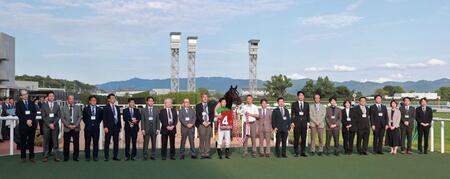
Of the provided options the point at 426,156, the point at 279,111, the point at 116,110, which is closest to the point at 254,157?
the point at 279,111

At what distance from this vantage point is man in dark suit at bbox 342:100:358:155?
1109 cm

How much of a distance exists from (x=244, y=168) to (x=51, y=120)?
4.01 metres

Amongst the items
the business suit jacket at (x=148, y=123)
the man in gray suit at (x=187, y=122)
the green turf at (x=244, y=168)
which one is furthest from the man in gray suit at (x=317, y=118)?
the business suit jacket at (x=148, y=123)

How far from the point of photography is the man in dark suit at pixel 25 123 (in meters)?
9.37

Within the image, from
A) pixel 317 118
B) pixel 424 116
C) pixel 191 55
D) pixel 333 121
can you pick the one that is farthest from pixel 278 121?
pixel 191 55

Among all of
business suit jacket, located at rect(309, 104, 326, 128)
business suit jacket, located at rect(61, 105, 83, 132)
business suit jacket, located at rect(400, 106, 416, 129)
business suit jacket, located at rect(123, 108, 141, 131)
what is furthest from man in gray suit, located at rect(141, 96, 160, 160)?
business suit jacket, located at rect(400, 106, 416, 129)

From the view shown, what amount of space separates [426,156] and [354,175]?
3.52m

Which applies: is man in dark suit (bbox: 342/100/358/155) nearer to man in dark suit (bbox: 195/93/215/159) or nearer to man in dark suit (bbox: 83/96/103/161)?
man in dark suit (bbox: 195/93/215/159)

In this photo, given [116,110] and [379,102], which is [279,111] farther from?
[116,110]

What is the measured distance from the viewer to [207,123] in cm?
1043

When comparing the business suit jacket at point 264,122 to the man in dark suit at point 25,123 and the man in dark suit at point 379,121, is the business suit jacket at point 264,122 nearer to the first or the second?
the man in dark suit at point 379,121

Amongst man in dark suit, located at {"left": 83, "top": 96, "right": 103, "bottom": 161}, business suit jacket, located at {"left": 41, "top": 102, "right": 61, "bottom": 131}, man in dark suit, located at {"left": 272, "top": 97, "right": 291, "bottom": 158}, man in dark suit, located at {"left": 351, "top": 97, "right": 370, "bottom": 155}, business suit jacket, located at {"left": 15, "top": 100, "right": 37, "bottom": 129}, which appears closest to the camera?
business suit jacket, located at {"left": 15, "top": 100, "right": 37, "bottom": 129}

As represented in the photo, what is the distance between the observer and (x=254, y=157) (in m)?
10.5

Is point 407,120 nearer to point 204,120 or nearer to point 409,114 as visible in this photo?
point 409,114
